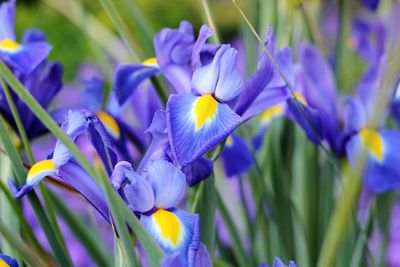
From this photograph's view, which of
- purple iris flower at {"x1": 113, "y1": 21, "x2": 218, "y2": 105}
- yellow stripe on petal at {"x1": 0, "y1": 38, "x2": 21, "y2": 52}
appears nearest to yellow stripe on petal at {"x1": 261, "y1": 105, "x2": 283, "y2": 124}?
purple iris flower at {"x1": 113, "y1": 21, "x2": 218, "y2": 105}

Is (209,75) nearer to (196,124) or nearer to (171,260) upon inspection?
(196,124)

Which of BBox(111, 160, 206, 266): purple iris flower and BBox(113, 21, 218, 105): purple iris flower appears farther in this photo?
BBox(113, 21, 218, 105): purple iris flower

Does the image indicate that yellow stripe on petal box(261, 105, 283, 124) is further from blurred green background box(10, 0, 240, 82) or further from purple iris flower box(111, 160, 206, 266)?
blurred green background box(10, 0, 240, 82)

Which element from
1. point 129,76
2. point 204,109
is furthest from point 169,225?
point 129,76

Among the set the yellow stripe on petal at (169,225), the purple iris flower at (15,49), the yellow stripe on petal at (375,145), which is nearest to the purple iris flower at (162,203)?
the yellow stripe on petal at (169,225)

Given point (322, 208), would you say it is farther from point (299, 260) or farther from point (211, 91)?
point (211, 91)

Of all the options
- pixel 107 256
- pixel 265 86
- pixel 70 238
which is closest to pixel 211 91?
pixel 265 86

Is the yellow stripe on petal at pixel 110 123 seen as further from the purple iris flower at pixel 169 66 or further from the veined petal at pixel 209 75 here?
the veined petal at pixel 209 75
